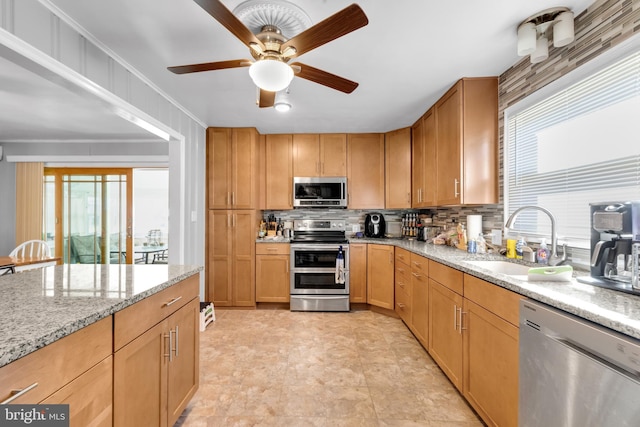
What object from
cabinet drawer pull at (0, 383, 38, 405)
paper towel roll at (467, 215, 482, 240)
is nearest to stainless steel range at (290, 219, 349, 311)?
paper towel roll at (467, 215, 482, 240)

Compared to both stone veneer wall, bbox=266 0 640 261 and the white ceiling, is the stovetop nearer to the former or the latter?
the white ceiling

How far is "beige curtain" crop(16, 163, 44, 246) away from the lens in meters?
4.22

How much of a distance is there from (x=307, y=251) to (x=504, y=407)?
2361 millimetres

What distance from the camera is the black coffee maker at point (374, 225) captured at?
3797mm

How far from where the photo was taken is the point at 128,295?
108 cm

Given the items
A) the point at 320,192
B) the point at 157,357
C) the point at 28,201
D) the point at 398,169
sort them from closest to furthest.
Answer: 1. the point at 157,357
2. the point at 398,169
3. the point at 320,192
4. the point at 28,201

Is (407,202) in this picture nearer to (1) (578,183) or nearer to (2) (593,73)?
(1) (578,183)

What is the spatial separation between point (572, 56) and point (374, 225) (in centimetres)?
255

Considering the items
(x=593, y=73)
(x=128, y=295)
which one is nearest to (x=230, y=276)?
(x=128, y=295)

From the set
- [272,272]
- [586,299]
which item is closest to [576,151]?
[586,299]

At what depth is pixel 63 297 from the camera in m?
1.03

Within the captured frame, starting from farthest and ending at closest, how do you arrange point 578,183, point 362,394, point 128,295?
point 362,394 → point 578,183 → point 128,295

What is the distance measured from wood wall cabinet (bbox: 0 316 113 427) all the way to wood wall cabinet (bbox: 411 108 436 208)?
271 centimetres

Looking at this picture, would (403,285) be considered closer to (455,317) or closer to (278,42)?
(455,317)
